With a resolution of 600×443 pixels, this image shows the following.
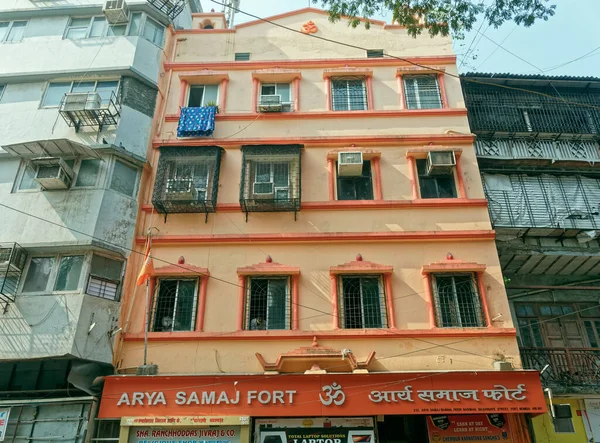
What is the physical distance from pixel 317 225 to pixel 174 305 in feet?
13.6

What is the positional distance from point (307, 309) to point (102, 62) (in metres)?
9.42

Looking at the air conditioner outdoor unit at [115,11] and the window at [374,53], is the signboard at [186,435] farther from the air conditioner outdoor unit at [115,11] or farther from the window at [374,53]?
the air conditioner outdoor unit at [115,11]

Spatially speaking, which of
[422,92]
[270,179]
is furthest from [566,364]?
[270,179]

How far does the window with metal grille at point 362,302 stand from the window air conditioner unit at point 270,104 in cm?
560

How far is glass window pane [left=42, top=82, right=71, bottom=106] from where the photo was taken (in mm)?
12773

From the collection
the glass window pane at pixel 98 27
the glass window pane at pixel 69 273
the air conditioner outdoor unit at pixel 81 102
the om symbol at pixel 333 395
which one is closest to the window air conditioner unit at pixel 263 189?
the glass window pane at pixel 69 273

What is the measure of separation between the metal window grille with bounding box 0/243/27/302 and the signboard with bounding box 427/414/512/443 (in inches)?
390

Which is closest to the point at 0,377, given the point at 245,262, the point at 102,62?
the point at 245,262

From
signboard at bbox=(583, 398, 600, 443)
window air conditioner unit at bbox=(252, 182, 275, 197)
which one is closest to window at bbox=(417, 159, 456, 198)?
window air conditioner unit at bbox=(252, 182, 275, 197)

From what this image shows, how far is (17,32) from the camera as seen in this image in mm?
14156

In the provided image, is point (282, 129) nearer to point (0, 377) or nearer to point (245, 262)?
point (245, 262)

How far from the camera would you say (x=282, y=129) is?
523 inches

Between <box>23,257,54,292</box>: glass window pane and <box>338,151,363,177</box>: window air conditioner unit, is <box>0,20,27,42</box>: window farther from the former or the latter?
<box>338,151,363,177</box>: window air conditioner unit

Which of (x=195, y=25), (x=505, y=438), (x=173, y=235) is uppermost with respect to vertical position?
(x=195, y=25)
